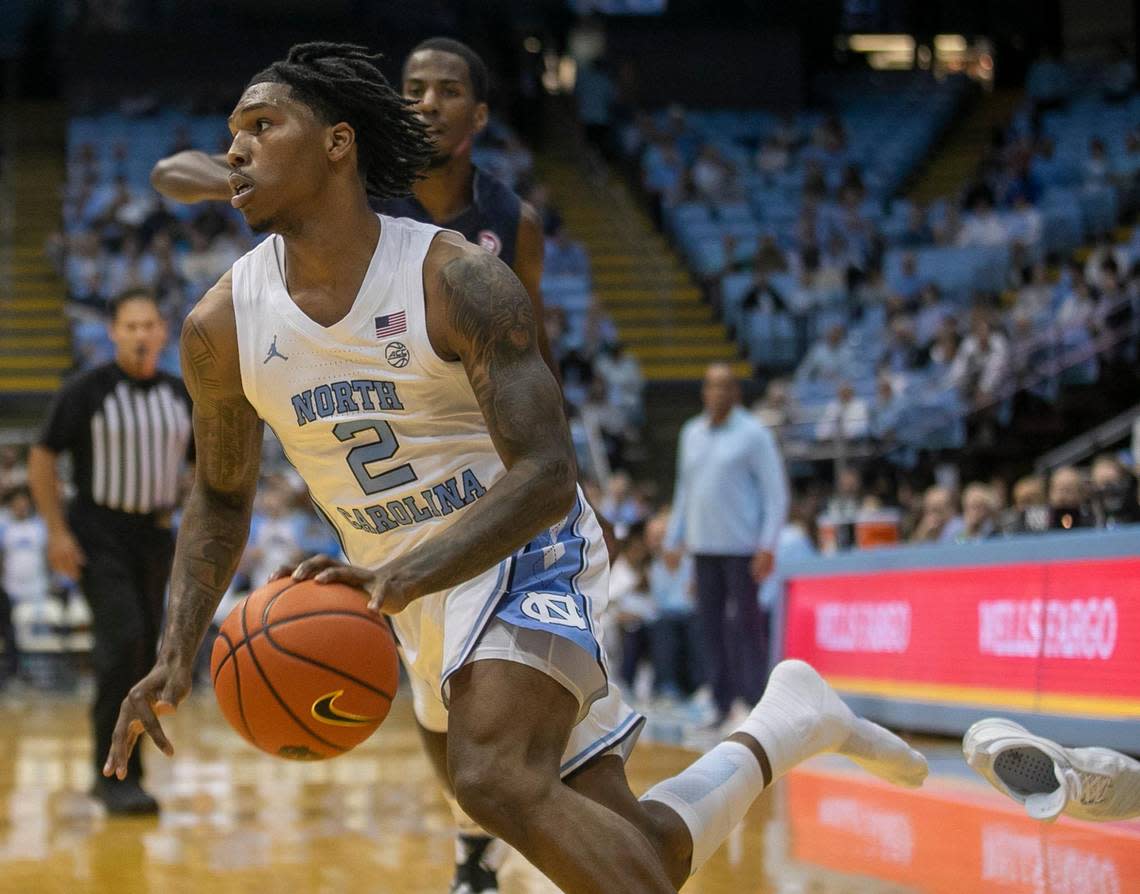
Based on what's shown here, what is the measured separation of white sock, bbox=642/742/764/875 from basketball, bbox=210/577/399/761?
745 millimetres

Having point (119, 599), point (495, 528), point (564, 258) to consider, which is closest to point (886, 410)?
point (564, 258)

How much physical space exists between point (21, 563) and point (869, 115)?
1386cm

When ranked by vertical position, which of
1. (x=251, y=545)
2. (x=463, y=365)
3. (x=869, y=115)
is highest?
(x=869, y=115)

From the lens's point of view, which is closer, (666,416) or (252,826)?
(252,826)

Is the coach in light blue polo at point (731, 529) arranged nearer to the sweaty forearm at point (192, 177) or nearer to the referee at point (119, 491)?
the referee at point (119, 491)

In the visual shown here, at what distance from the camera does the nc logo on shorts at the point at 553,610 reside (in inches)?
119

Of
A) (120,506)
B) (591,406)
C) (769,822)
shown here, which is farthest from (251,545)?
(769,822)

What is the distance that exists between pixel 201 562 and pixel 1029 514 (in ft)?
16.4

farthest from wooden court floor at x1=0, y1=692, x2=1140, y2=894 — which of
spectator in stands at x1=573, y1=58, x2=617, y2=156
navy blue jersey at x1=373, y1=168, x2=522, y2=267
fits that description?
spectator in stands at x1=573, y1=58, x2=617, y2=156

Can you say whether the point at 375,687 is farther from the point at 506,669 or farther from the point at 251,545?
the point at 251,545

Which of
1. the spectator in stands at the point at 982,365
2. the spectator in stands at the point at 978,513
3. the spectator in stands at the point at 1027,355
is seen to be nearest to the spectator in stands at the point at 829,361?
the spectator in stands at the point at 982,365

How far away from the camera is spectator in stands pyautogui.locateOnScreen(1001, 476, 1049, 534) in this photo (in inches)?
290

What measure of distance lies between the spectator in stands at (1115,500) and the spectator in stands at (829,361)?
21.2 ft

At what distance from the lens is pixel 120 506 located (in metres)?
6.52
